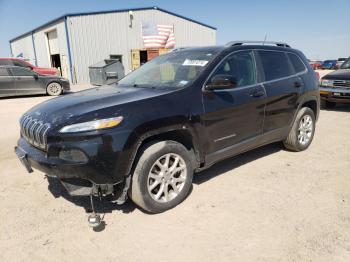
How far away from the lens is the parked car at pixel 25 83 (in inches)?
504

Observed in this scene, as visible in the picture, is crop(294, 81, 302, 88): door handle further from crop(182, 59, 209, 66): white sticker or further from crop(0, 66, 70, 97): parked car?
crop(0, 66, 70, 97): parked car

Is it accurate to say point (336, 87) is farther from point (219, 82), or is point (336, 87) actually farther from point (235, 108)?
point (219, 82)

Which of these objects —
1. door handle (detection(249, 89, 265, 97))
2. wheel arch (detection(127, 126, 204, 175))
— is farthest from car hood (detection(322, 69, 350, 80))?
wheel arch (detection(127, 126, 204, 175))

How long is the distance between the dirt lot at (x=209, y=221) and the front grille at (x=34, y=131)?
80 centimetres

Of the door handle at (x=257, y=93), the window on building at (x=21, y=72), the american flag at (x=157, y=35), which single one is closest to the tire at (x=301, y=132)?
the door handle at (x=257, y=93)

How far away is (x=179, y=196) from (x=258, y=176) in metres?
1.35

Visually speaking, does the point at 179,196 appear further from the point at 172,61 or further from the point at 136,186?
the point at 172,61

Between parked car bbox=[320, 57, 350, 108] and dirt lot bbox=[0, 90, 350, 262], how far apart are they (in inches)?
190

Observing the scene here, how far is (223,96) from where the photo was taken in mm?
3559

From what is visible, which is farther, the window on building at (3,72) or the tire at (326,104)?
the window on building at (3,72)

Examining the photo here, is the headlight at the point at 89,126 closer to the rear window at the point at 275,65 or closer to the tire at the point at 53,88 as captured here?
the rear window at the point at 275,65

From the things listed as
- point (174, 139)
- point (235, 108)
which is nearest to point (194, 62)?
point (235, 108)

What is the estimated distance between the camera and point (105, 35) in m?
22.7

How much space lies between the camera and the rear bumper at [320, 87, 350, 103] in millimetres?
8420
